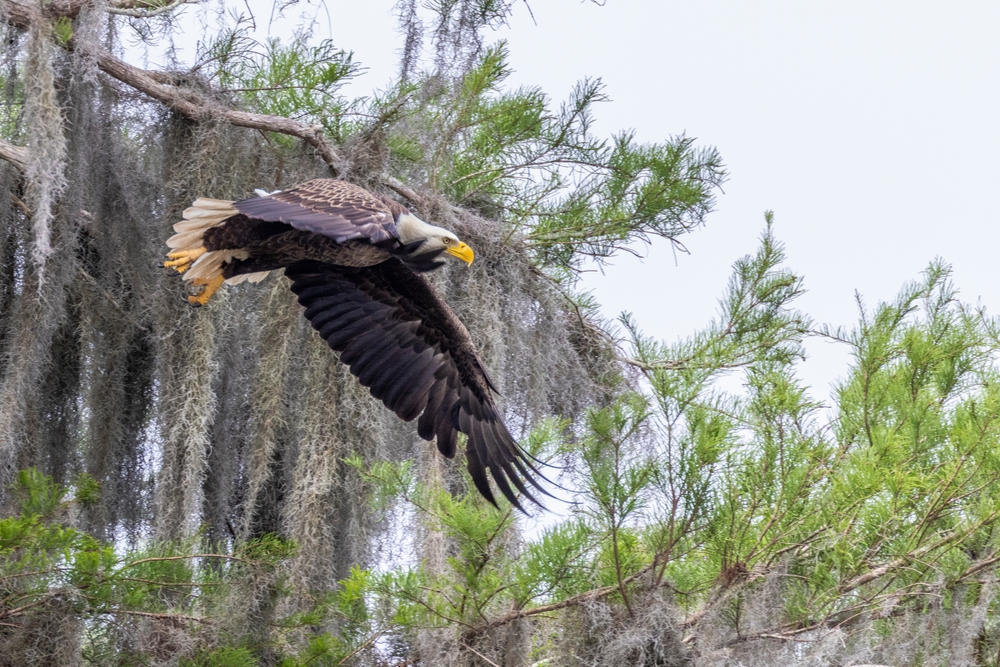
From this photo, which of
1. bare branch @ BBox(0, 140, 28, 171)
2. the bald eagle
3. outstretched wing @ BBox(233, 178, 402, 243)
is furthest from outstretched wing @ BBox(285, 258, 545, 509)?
bare branch @ BBox(0, 140, 28, 171)

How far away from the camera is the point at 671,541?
3586 mm

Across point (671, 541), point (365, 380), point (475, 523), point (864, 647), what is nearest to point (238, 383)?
point (365, 380)

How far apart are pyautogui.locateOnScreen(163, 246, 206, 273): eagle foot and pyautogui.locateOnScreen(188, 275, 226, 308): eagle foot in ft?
0.27

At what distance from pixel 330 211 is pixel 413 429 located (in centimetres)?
159

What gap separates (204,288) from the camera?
461 centimetres

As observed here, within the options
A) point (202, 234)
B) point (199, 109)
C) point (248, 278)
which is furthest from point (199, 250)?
point (199, 109)

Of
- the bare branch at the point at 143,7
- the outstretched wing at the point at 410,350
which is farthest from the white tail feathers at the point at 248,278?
the bare branch at the point at 143,7

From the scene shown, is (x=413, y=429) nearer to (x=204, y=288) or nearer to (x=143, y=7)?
(x=204, y=288)

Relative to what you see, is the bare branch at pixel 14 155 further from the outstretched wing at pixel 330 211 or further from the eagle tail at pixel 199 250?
the outstretched wing at pixel 330 211

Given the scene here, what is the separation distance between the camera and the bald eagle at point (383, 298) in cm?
444

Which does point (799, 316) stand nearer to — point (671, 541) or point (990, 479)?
point (990, 479)

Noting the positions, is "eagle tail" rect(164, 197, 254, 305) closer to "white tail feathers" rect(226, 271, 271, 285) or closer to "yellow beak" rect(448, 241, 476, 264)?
"white tail feathers" rect(226, 271, 271, 285)

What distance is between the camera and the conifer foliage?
360 cm

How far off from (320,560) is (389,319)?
3.62 feet
